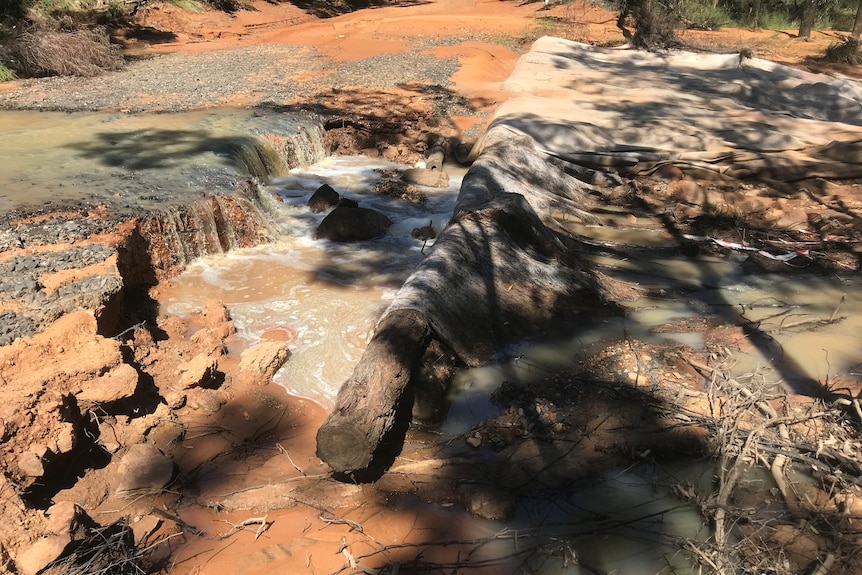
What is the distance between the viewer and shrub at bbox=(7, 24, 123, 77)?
11.3 m

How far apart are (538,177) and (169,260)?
170 inches

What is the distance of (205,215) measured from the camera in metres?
6.27

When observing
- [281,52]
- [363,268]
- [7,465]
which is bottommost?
[363,268]

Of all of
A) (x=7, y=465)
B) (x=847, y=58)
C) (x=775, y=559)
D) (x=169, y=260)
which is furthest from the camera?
(x=847, y=58)

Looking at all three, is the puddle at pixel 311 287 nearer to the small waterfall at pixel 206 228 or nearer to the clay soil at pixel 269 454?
the small waterfall at pixel 206 228

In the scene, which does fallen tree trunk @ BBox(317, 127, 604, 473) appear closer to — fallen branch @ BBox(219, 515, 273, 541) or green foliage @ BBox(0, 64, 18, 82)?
fallen branch @ BBox(219, 515, 273, 541)

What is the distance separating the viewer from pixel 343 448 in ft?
9.84

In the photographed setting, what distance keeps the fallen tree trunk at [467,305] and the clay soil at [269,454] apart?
0.34 m

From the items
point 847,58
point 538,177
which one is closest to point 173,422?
point 538,177

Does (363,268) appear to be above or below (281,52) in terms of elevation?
below

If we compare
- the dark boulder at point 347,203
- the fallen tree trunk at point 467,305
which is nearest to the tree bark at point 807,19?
the fallen tree trunk at point 467,305

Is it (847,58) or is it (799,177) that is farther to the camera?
(847,58)

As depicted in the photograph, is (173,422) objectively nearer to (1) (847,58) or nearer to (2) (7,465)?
(2) (7,465)

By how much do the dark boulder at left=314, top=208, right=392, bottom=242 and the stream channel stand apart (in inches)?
6.3
